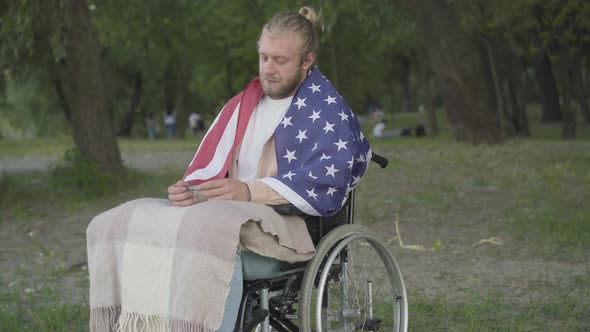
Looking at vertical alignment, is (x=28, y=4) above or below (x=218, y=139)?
above

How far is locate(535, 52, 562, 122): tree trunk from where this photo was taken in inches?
1351

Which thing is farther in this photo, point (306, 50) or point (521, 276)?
point (521, 276)

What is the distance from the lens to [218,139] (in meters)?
3.96

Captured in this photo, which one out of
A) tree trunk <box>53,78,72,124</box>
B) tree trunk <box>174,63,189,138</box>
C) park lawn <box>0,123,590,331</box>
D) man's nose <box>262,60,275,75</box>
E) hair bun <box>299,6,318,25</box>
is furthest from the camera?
tree trunk <box>174,63,189,138</box>

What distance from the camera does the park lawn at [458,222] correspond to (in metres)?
5.64

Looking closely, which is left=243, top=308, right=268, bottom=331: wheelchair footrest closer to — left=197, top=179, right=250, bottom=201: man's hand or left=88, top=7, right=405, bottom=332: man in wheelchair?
left=88, top=7, right=405, bottom=332: man in wheelchair

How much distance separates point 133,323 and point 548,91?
33.5 m

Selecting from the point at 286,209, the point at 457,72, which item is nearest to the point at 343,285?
the point at 286,209

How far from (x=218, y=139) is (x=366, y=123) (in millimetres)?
38157

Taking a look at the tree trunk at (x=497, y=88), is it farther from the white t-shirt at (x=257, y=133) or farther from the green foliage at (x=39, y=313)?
the white t-shirt at (x=257, y=133)

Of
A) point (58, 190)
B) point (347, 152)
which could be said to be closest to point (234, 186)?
point (347, 152)

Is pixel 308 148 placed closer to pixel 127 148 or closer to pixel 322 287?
pixel 322 287

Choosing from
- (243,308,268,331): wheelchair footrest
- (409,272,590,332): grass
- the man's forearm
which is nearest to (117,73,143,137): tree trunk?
(409,272,590,332): grass

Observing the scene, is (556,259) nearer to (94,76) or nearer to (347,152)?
(347,152)
